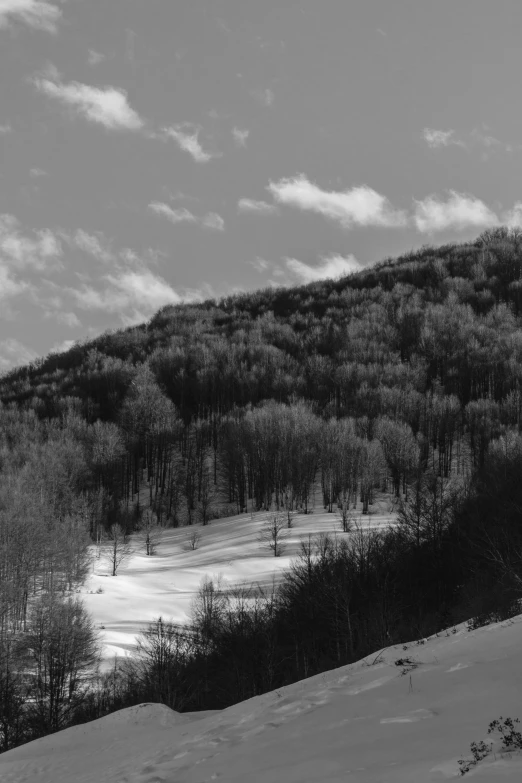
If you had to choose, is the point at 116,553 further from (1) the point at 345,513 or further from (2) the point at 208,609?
(1) the point at 345,513

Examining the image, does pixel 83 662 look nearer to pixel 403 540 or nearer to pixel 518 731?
pixel 403 540

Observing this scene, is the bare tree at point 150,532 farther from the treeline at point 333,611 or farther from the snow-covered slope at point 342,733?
the snow-covered slope at point 342,733

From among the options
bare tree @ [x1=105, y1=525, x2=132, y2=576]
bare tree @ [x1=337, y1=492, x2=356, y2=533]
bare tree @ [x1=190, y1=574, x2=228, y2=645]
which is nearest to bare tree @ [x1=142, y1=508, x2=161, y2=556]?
bare tree @ [x1=105, y1=525, x2=132, y2=576]

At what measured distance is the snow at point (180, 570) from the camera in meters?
50.5

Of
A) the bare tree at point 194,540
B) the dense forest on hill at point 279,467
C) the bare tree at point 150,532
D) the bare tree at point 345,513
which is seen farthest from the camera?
the bare tree at point 150,532

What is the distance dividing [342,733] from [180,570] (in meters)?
54.2

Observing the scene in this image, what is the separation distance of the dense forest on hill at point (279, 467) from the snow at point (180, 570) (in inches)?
104

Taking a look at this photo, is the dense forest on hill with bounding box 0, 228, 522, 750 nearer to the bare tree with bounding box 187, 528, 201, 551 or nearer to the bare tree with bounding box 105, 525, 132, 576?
the bare tree with bounding box 105, 525, 132, 576

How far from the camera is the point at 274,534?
209ft

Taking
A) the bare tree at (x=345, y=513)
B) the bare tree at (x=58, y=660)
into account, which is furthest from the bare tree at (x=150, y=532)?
the bare tree at (x=58, y=660)

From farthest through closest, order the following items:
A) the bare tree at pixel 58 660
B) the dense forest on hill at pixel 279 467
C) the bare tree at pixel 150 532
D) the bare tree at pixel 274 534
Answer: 1. the bare tree at pixel 150 532
2. the bare tree at pixel 274 534
3. the dense forest on hill at pixel 279 467
4. the bare tree at pixel 58 660

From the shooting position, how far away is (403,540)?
51.5 m

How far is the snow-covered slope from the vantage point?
8844 mm

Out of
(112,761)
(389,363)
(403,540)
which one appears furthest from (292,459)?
(112,761)
